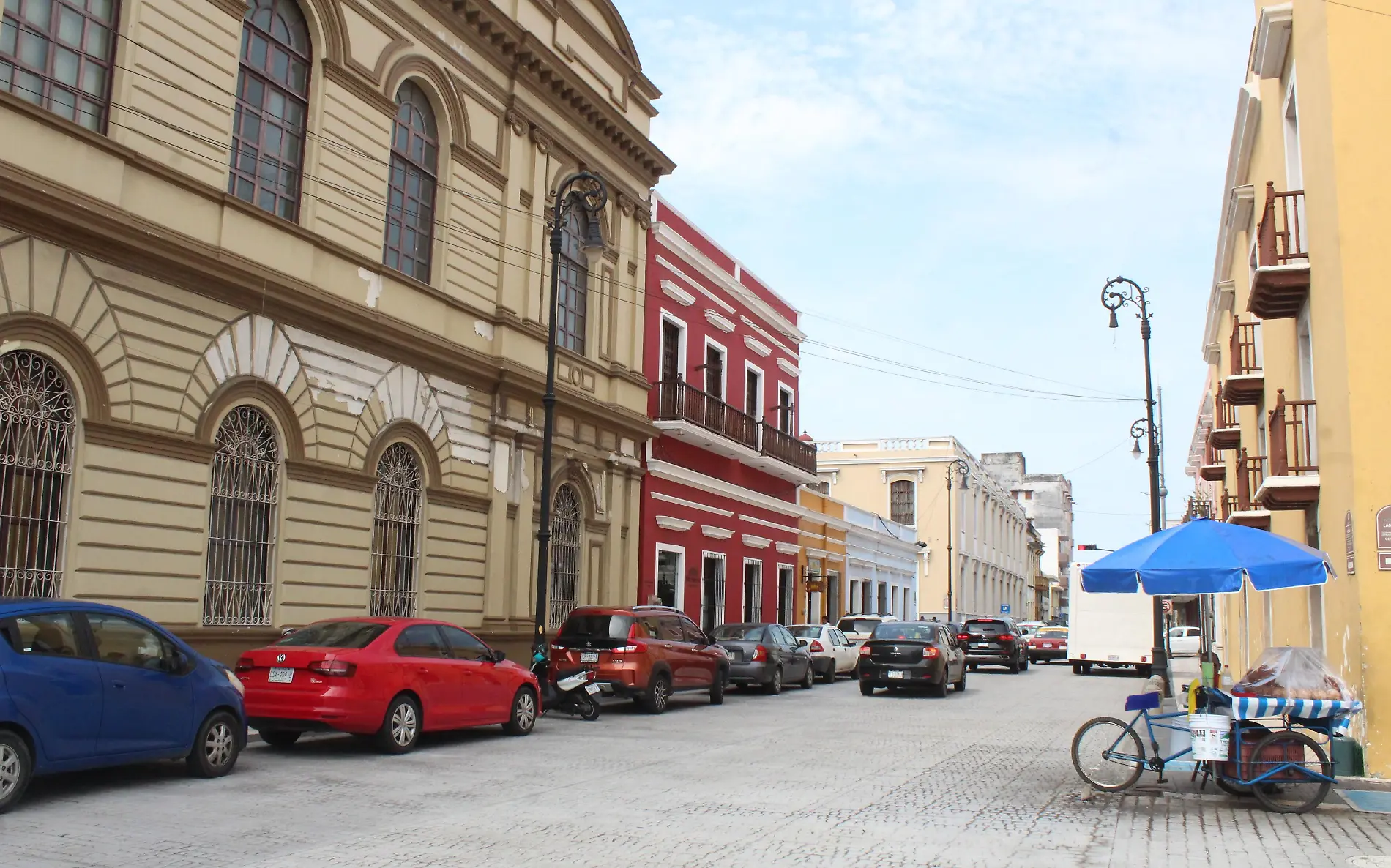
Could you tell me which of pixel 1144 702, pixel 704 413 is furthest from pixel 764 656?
pixel 1144 702

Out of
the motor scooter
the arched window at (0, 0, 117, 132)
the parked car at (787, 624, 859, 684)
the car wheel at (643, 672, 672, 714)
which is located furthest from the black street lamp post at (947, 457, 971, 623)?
the arched window at (0, 0, 117, 132)

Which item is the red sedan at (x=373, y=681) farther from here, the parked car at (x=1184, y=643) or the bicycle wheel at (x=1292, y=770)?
the parked car at (x=1184, y=643)

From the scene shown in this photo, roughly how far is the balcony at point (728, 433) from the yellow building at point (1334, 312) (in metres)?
12.7

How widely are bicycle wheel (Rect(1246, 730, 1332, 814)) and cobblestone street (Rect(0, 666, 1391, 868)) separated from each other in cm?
16

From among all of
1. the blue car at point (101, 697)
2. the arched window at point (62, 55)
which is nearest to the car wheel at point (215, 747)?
the blue car at point (101, 697)

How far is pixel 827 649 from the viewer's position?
2747cm

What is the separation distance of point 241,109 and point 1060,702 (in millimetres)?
17074

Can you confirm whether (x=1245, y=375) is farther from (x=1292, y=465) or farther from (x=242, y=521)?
(x=242, y=521)

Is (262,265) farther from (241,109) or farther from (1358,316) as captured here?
(1358,316)

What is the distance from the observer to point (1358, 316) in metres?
12.1

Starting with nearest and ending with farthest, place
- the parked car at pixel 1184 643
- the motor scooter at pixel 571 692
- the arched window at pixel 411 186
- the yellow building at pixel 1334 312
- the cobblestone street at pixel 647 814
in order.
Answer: the cobblestone street at pixel 647 814 → the yellow building at pixel 1334 312 → the motor scooter at pixel 571 692 → the arched window at pixel 411 186 → the parked car at pixel 1184 643

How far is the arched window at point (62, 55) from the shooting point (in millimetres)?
12602

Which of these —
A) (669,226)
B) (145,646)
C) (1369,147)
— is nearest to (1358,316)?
(1369,147)

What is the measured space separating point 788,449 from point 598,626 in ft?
56.2
